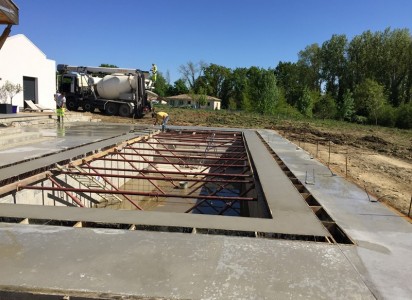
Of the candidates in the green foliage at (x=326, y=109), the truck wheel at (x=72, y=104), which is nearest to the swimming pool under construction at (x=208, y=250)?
the truck wheel at (x=72, y=104)

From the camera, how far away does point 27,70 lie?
24375 millimetres

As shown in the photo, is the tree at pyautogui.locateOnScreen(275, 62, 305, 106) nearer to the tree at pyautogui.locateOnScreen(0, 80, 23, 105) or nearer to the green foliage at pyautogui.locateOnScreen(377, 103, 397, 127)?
the green foliage at pyautogui.locateOnScreen(377, 103, 397, 127)

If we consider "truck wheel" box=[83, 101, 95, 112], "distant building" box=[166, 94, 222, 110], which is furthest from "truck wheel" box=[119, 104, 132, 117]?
"distant building" box=[166, 94, 222, 110]

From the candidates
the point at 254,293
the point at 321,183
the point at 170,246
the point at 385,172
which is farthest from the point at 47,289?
the point at 385,172

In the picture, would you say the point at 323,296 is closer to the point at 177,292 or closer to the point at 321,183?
the point at 177,292

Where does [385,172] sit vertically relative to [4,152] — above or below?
below

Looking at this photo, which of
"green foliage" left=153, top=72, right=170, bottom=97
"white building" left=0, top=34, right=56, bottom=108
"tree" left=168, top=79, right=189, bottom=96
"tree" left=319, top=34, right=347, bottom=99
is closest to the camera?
"white building" left=0, top=34, right=56, bottom=108

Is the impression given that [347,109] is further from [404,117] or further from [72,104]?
[72,104]

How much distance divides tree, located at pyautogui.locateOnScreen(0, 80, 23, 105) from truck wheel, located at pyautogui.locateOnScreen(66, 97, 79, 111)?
3.84 metres

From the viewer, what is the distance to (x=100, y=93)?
2547cm

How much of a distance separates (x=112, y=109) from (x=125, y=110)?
108cm

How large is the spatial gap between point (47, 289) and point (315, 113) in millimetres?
59940

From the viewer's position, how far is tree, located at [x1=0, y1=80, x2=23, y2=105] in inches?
842

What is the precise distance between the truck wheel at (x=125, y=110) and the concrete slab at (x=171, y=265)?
2140cm
